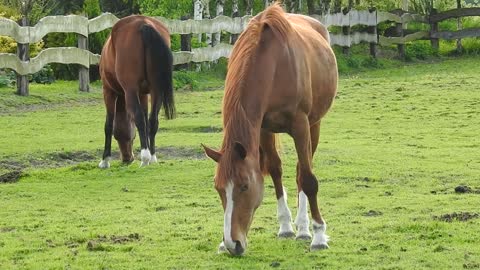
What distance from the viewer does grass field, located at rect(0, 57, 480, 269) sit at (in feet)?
23.0

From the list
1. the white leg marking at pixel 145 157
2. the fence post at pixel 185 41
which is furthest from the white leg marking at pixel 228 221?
the fence post at pixel 185 41

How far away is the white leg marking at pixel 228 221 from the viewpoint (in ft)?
21.3

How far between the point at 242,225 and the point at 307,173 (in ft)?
3.03

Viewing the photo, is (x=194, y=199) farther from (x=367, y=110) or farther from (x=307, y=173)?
(x=367, y=110)

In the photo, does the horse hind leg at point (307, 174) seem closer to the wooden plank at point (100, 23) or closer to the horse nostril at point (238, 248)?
the horse nostril at point (238, 248)

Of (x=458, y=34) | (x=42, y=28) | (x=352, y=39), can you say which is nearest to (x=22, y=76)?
(x=42, y=28)

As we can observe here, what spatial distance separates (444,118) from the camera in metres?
16.8

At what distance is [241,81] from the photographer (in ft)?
22.5

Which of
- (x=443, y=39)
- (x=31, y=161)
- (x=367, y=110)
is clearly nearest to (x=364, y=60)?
(x=443, y=39)

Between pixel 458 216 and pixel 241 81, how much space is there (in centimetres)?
249

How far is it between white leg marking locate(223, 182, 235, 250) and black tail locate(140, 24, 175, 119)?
219 inches

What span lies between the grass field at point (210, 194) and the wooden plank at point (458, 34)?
13.8 metres

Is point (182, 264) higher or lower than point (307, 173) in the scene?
lower

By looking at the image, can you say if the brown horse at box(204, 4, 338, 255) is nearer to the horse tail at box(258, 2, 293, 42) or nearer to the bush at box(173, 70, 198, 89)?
the horse tail at box(258, 2, 293, 42)
